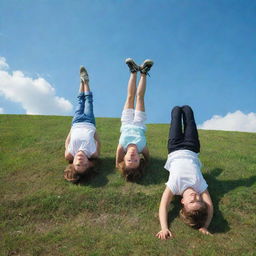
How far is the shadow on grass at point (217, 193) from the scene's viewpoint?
19.4ft

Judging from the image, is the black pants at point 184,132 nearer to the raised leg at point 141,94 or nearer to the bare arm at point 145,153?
the bare arm at point 145,153

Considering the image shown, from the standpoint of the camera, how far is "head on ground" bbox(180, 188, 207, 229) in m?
5.61

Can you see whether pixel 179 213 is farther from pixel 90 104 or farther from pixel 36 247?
pixel 90 104

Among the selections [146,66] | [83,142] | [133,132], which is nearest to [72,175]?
[83,142]

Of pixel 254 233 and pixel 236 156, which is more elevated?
pixel 236 156

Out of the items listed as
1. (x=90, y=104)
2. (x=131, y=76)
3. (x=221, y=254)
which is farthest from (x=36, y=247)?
(x=131, y=76)

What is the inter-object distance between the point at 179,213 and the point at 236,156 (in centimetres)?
416

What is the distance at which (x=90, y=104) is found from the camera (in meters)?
9.41

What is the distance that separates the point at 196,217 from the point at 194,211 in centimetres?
15

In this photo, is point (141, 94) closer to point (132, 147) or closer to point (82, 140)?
point (132, 147)

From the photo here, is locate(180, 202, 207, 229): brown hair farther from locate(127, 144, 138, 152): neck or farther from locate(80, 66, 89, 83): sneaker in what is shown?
locate(80, 66, 89, 83): sneaker

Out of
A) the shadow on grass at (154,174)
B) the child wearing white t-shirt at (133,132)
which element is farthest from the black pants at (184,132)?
the child wearing white t-shirt at (133,132)

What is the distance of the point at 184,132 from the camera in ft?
25.5

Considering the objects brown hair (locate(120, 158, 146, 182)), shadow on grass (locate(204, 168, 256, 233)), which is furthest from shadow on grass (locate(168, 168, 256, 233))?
brown hair (locate(120, 158, 146, 182))
